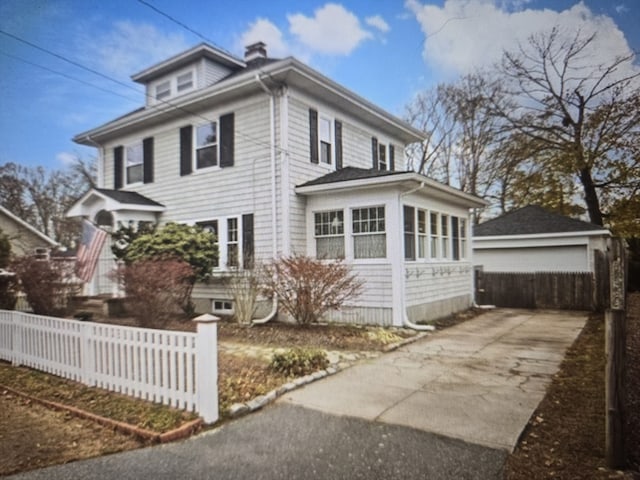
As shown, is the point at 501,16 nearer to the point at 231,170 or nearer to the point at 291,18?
the point at 291,18

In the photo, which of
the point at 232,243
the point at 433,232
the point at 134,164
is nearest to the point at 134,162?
the point at 134,164

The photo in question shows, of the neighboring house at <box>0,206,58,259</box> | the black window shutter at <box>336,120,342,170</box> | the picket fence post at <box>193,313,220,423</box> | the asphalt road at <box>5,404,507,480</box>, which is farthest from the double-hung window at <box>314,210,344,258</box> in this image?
the neighboring house at <box>0,206,58,259</box>

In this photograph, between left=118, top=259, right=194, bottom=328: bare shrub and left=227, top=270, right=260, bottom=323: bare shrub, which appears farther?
left=227, top=270, right=260, bottom=323: bare shrub

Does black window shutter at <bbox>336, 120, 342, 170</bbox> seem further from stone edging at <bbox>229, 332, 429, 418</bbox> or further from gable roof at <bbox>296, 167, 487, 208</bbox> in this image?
stone edging at <bbox>229, 332, 429, 418</bbox>

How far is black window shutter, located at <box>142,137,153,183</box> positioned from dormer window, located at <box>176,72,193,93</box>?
6.09 feet

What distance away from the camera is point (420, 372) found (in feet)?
18.9

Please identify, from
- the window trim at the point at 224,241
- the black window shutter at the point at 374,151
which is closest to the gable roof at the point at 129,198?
the window trim at the point at 224,241

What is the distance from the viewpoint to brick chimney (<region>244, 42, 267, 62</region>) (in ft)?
43.9

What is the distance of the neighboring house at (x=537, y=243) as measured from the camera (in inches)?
558

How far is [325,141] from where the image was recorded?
1150 cm

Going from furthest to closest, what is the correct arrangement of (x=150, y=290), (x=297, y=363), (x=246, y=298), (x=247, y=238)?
(x=247, y=238), (x=246, y=298), (x=150, y=290), (x=297, y=363)

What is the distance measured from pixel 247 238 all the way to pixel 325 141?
3.48 metres

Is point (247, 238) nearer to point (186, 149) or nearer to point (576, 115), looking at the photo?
point (186, 149)

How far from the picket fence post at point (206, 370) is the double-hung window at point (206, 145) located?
8.19 metres
